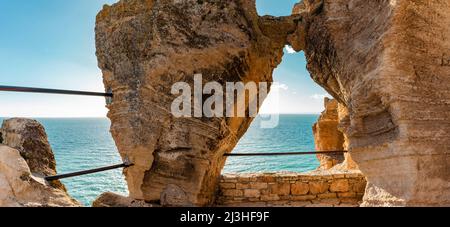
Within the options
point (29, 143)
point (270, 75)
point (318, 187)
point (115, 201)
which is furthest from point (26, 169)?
point (318, 187)

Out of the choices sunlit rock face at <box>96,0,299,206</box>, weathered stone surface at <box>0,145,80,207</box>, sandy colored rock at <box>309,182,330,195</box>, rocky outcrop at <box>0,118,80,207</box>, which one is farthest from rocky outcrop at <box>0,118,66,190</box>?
sandy colored rock at <box>309,182,330,195</box>

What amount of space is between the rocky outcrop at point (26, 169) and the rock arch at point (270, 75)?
3.81ft

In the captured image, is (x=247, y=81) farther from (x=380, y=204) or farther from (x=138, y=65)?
(x=380, y=204)

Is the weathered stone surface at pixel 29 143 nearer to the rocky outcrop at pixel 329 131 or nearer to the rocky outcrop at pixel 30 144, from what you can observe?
the rocky outcrop at pixel 30 144

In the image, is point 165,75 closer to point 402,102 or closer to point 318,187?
point 402,102

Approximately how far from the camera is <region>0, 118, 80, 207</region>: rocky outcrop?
2.74 metres

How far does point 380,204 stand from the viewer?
3580 millimetres

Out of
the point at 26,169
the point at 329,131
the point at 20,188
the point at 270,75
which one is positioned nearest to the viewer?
the point at 20,188

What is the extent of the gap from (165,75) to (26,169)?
2.24 metres

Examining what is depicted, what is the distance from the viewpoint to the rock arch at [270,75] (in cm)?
341

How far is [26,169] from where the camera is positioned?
296cm
